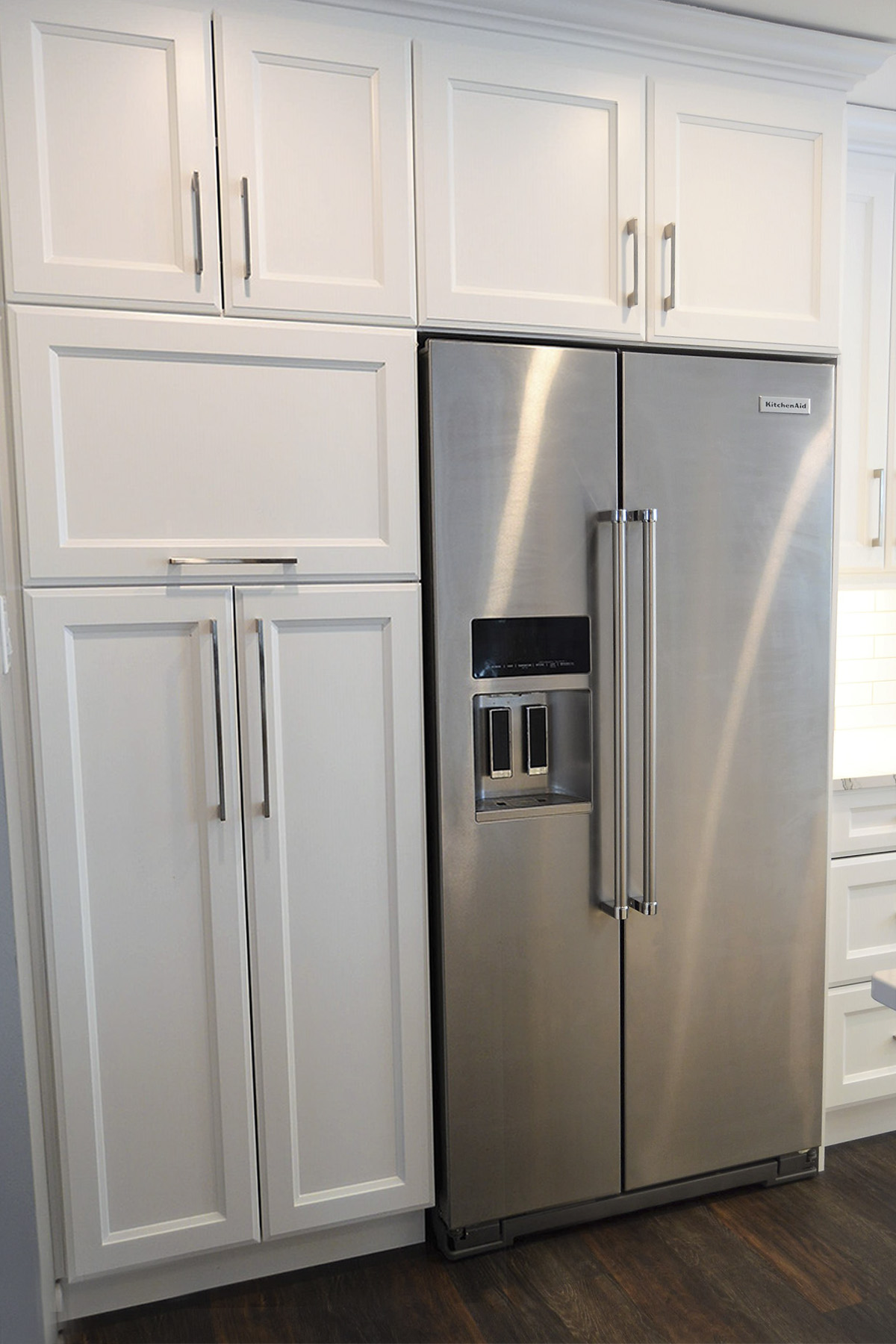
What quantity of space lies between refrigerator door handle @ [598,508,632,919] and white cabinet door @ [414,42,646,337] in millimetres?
446

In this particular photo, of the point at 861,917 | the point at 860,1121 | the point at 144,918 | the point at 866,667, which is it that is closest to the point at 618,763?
the point at 861,917

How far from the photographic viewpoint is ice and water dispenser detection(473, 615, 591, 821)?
207cm

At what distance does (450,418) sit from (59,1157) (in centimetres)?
159

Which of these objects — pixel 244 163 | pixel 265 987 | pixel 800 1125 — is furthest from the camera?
pixel 800 1125

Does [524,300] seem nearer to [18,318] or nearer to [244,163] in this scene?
[244,163]

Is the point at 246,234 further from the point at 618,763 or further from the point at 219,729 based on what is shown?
the point at 618,763

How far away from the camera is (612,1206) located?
223 cm

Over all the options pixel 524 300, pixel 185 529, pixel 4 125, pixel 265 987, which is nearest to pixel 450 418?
pixel 524 300

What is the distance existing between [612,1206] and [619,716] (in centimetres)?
112

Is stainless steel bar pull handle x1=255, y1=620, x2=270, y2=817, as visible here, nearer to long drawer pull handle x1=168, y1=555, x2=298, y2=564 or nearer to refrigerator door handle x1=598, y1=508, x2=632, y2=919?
long drawer pull handle x1=168, y1=555, x2=298, y2=564

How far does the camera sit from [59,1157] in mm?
1850

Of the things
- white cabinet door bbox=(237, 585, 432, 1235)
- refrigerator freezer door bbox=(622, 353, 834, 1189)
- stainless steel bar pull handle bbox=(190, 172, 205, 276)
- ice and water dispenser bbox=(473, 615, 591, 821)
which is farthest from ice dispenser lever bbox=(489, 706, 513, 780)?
stainless steel bar pull handle bbox=(190, 172, 205, 276)

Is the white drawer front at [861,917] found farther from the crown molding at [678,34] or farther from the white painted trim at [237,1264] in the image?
the crown molding at [678,34]

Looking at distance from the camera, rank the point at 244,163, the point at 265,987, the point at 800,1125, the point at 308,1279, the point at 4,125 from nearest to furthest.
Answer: the point at 4,125, the point at 244,163, the point at 265,987, the point at 308,1279, the point at 800,1125
